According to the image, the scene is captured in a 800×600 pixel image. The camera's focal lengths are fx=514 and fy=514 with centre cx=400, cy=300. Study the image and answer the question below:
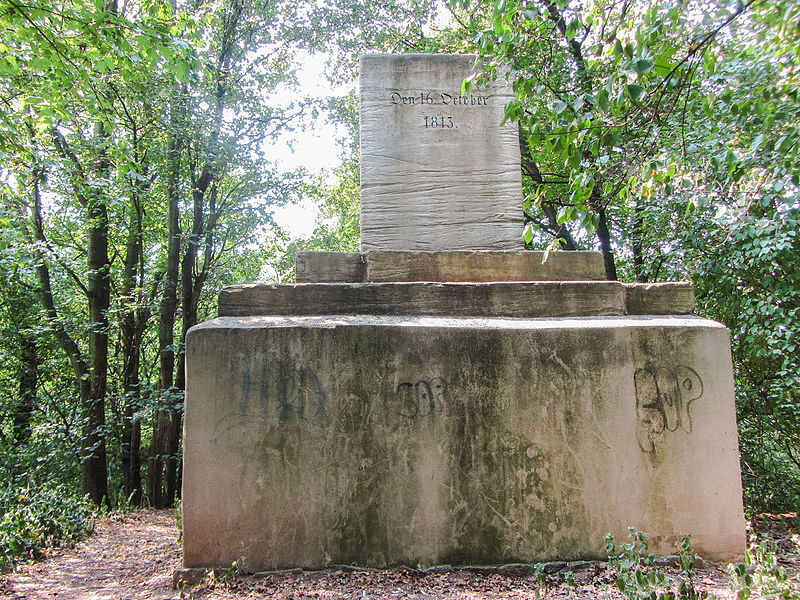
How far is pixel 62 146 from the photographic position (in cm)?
855

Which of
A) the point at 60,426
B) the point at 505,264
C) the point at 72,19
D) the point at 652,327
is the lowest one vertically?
the point at 60,426

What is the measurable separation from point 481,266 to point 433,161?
1.05 m

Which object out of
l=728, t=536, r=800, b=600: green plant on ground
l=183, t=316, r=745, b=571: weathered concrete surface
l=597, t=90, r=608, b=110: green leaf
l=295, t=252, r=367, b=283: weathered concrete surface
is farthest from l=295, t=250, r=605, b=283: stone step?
l=728, t=536, r=800, b=600: green plant on ground

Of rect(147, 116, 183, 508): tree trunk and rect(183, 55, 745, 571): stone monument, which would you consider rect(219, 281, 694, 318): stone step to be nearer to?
rect(183, 55, 745, 571): stone monument

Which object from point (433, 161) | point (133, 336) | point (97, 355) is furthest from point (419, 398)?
point (133, 336)

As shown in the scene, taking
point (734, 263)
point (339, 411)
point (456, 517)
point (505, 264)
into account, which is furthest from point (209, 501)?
point (734, 263)

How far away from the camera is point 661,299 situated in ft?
12.4

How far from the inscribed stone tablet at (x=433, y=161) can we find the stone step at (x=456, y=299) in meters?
0.69

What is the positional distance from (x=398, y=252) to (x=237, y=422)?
1643 millimetres

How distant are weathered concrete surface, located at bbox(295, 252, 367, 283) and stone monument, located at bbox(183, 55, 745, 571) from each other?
0.22 metres

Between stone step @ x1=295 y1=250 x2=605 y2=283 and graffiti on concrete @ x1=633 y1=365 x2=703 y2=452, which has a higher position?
stone step @ x1=295 y1=250 x2=605 y2=283

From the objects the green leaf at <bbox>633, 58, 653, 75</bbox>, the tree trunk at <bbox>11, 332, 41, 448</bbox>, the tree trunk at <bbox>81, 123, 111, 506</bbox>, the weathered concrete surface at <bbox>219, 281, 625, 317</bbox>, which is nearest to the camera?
the green leaf at <bbox>633, 58, 653, 75</bbox>

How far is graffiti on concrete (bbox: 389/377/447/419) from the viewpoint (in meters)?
3.25

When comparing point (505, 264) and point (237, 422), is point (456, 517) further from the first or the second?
point (505, 264)
